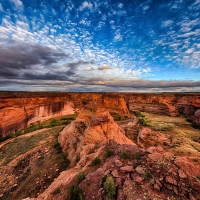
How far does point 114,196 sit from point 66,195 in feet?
8.63

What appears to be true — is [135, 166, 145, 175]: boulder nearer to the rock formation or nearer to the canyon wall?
the rock formation

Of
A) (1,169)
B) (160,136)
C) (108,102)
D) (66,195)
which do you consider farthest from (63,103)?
(66,195)

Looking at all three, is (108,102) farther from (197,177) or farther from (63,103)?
(197,177)

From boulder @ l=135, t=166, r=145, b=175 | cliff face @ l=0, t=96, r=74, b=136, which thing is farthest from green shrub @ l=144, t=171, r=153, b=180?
cliff face @ l=0, t=96, r=74, b=136

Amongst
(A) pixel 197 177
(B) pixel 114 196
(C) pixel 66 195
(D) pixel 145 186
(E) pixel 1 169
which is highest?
(A) pixel 197 177

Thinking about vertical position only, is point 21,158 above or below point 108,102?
below

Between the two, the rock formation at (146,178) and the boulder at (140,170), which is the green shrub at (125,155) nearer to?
the rock formation at (146,178)

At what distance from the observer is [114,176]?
5992mm

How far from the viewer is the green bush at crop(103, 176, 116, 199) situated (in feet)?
16.7

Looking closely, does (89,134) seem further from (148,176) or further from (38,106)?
(38,106)

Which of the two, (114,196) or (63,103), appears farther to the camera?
(63,103)

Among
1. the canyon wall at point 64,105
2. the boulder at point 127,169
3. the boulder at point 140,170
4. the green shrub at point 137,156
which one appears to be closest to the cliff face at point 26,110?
the canyon wall at point 64,105

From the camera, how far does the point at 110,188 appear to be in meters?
5.26

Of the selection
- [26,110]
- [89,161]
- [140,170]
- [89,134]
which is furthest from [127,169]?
[26,110]
